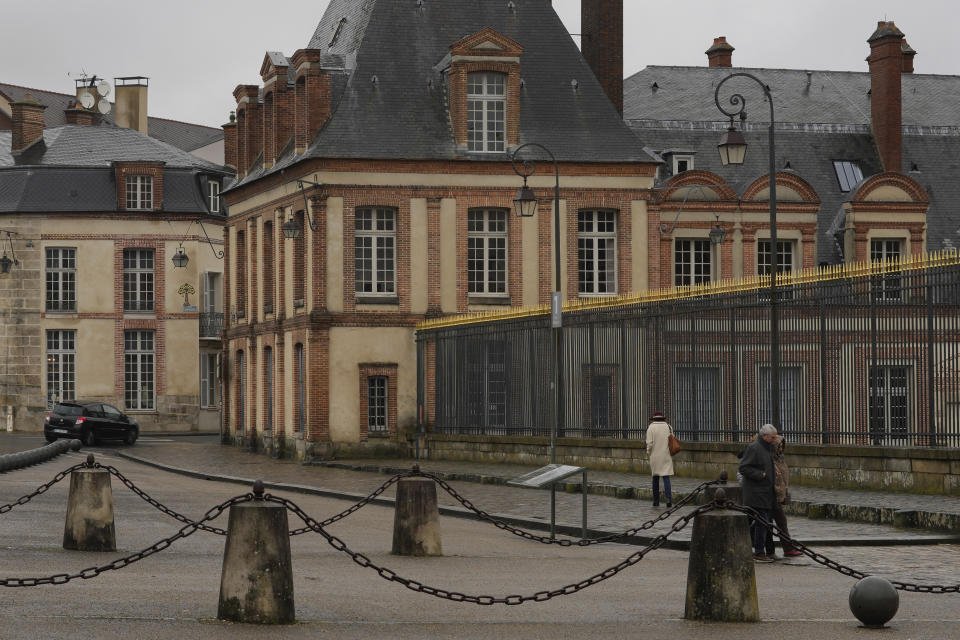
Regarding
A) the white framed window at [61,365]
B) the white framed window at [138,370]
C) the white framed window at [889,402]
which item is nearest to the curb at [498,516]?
the white framed window at [889,402]

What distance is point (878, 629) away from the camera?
1127 centimetres

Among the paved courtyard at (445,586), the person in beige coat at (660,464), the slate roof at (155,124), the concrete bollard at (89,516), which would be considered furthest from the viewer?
the slate roof at (155,124)

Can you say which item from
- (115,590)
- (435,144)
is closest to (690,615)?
(115,590)

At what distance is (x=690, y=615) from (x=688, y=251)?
1399 inches

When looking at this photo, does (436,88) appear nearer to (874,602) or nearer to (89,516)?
(89,516)

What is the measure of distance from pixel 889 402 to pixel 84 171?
4306 centimetres

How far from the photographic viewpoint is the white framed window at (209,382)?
62562 millimetres

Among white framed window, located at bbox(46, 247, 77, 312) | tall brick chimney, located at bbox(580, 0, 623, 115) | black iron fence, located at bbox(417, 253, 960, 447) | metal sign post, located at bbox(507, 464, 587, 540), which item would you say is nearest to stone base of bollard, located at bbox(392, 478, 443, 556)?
metal sign post, located at bbox(507, 464, 587, 540)

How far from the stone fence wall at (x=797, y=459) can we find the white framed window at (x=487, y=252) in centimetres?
611

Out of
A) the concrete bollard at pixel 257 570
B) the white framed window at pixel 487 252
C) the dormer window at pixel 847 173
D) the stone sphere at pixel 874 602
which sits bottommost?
the stone sphere at pixel 874 602

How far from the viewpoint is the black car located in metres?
50.0

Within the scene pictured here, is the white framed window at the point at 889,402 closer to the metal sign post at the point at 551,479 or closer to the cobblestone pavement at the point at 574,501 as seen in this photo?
the cobblestone pavement at the point at 574,501

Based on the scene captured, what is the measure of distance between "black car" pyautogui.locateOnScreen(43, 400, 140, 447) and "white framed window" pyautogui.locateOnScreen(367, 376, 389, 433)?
1300 centimetres

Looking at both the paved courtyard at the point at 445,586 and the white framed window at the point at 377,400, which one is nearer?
the paved courtyard at the point at 445,586
